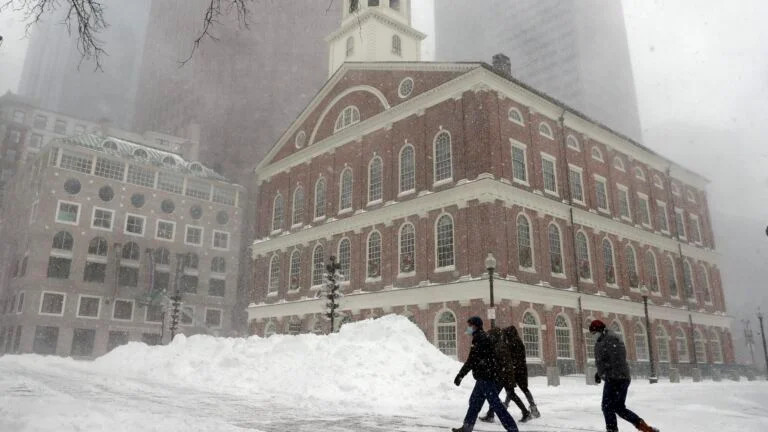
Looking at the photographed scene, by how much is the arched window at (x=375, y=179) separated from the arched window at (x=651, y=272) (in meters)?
19.1

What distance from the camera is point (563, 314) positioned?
27.5 meters

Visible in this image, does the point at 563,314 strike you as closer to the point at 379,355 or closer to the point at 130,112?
the point at 379,355

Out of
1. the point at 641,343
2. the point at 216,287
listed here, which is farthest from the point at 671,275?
the point at 216,287

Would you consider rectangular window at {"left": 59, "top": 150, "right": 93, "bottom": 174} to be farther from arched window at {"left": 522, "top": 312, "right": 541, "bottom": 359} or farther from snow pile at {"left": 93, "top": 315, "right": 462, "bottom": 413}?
arched window at {"left": 522, "top": 312, "right": 541, "bottom": 359}

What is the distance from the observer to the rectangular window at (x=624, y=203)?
117 ft

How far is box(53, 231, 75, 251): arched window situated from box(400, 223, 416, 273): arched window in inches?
1553

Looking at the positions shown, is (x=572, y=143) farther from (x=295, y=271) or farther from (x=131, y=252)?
(x=131, y=252)

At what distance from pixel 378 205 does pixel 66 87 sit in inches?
5623

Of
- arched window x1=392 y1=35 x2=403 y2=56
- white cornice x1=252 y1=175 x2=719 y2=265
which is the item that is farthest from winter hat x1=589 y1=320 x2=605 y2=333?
arched window x1=392 y1=35 x2=403 y2=56

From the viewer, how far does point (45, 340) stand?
162 feet

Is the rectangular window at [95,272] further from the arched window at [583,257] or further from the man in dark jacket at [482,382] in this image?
the man in dark jacket at [482,382]

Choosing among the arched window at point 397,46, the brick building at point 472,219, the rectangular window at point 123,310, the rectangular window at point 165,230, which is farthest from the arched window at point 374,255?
the rectangular window at point 165,230

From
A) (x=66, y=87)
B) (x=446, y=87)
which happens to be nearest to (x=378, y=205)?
(x=446, y=87)

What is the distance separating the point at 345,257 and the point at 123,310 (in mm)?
33541
